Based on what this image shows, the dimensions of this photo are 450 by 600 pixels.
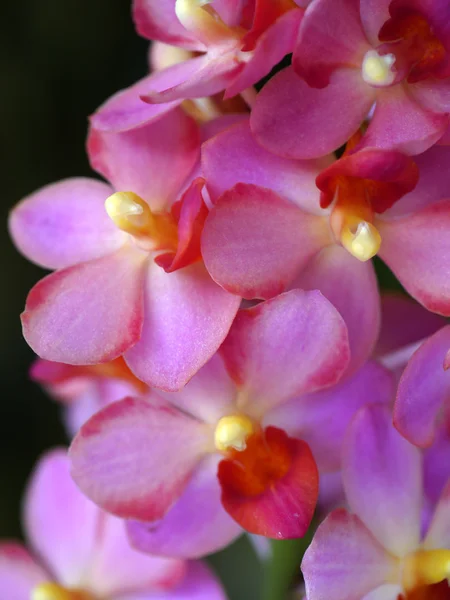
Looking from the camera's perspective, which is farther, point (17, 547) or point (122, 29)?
point (122, 29)

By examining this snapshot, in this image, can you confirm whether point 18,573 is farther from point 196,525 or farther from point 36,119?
point 36,119

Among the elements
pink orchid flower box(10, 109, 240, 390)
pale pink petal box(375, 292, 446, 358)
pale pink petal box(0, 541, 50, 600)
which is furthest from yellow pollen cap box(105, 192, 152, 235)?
pale pink petal box(0, 541, 50, 600)

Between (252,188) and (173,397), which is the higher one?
(252,188)

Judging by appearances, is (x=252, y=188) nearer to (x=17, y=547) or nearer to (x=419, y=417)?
(x=419, y=417)

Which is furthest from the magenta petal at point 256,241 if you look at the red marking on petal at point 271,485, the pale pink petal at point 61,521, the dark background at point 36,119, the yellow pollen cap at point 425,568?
the dark background at point 36,119

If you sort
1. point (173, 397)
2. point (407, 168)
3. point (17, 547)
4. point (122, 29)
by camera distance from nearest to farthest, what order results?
point (407, 168) → point (173, 397) → point (17, 547) → point (122, 29)

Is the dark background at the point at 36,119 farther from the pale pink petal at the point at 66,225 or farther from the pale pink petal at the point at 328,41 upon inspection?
the pale pink petal at the point at 328,41

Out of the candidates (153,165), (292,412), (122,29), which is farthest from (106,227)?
(122,29)

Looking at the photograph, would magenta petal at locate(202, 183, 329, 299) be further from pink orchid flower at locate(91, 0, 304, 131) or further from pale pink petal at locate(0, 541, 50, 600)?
pale pink petal at locate(0, 541, 50, 600)
